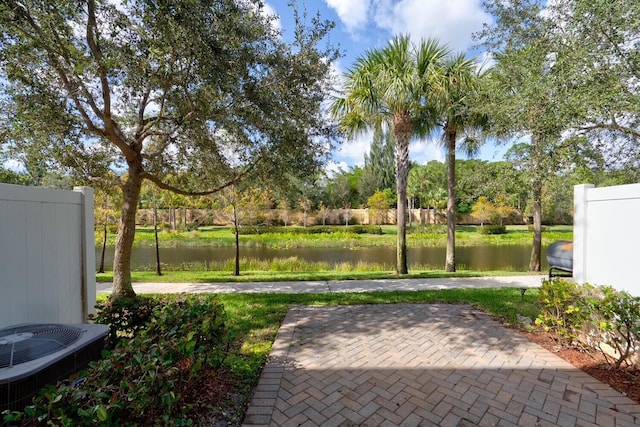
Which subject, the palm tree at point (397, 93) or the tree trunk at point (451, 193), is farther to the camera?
the tree trunk at point (451, 193)

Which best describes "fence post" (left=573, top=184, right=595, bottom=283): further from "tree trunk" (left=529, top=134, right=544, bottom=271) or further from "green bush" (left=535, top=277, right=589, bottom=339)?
"tree trunk" (left=529, top=134, right=544, bottom=271)

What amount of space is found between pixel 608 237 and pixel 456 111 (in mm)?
5496

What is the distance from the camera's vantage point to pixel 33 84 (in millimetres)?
4207

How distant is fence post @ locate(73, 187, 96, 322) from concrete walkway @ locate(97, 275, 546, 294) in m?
2.86

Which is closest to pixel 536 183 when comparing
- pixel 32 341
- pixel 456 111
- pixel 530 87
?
pixel 530 87

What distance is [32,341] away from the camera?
5.97 feet

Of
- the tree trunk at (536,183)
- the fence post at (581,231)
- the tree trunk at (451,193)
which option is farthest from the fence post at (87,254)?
the tree trunk at (451,193)

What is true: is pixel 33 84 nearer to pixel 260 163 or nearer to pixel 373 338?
pixel 260 163

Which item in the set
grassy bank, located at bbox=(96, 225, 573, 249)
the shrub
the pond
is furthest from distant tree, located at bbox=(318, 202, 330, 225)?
the shrub

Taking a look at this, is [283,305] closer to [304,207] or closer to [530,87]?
[530,87]

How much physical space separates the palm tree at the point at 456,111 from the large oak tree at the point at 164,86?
3607 mm

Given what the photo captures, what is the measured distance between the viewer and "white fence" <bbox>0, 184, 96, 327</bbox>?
2.26 metres

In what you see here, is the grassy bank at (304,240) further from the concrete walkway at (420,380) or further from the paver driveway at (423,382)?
the paver driveway at (423,382)

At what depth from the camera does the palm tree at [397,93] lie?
6.92 metres
